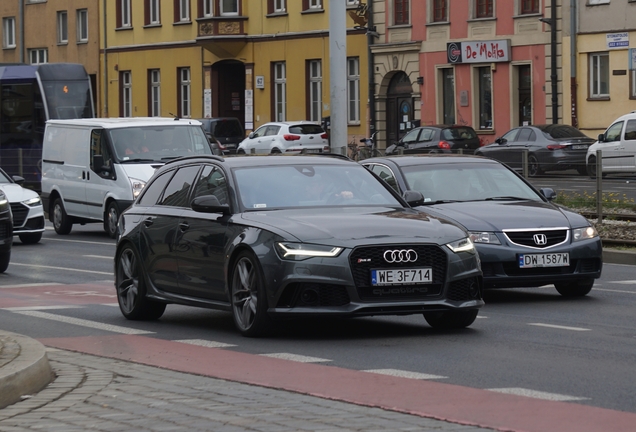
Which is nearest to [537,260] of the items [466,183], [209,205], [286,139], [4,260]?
[466,183]

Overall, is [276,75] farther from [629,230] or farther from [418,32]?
[629,230]

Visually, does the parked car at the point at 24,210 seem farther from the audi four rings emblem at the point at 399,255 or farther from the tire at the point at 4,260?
the audi four rings emblem at the point at 399,255

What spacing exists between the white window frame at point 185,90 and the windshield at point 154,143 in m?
38.9

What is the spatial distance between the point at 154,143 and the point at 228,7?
36.5 m

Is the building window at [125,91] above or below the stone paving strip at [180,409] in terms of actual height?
above

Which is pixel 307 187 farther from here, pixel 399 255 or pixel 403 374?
pixel 403 374

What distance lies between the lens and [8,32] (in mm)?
76188

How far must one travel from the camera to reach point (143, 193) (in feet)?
44.9

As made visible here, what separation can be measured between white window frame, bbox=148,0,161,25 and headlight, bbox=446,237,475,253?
184 feet

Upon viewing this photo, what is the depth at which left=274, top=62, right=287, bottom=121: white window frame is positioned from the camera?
59.8m

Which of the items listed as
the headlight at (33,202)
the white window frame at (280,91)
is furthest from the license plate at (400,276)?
the white window frame at (280,91)

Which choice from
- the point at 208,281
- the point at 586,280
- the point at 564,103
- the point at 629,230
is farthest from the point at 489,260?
the point at 564,103

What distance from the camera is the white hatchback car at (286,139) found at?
50375mm

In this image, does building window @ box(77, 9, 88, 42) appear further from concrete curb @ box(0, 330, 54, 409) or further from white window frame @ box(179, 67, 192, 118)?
concrete curb @ box(0, 330, 54, 409)
